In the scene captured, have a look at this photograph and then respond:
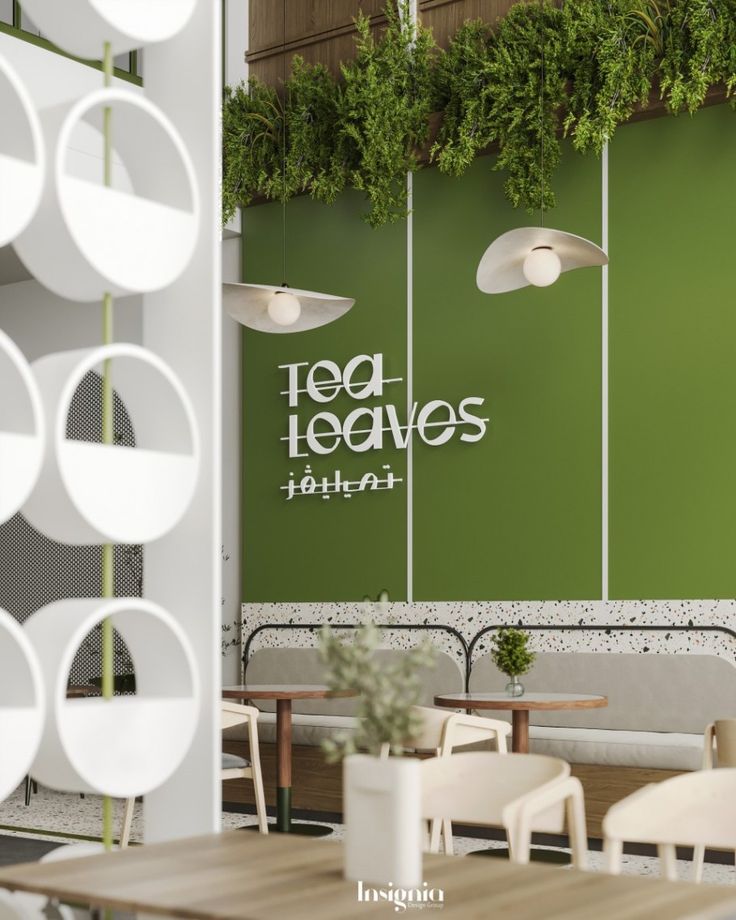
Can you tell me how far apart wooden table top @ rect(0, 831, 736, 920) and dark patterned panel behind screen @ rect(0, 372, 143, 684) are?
648 centimetres

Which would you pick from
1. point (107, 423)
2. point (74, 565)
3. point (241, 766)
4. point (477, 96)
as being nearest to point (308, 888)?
point (107, 423)

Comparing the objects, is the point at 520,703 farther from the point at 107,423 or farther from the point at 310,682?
the point at 107,423

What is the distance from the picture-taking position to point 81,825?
695cm

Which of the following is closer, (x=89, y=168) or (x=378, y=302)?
(x=89, y=168)

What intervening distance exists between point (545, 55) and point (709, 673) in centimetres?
356

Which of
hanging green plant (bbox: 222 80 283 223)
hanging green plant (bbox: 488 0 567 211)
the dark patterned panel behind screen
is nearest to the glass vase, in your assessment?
hanging green plant (bbox: 488 0 567 211)

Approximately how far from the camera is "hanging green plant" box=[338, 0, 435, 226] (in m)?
7.58

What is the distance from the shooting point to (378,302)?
805 cm

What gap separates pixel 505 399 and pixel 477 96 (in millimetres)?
1806

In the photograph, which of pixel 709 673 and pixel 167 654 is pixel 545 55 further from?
pixel 167 654

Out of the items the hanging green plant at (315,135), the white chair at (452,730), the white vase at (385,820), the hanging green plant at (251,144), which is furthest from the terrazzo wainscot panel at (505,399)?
the white vase at (385,820)

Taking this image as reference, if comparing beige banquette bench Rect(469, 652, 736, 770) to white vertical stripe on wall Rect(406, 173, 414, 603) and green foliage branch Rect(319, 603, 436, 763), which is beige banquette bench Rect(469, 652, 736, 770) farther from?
green foliage branch Rect(319, 603, 436, 763)

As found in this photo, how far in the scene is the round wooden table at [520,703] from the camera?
5.46 meters

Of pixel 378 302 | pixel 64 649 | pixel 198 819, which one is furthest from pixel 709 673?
pixel 64 649
